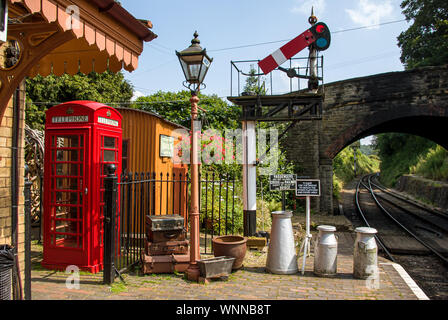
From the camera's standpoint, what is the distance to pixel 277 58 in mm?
10133

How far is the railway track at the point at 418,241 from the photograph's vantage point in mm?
7859

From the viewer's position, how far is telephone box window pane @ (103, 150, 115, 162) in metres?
5.86

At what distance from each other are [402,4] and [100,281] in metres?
38.9

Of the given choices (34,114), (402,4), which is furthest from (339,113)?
(402,4)

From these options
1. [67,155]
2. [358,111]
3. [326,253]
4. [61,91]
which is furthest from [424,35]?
[67,155]

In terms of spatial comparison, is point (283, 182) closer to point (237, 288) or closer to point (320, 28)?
point (237, 288)

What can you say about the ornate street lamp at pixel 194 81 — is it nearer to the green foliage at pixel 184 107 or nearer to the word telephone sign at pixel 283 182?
the word telephone sign at pixel 283 182

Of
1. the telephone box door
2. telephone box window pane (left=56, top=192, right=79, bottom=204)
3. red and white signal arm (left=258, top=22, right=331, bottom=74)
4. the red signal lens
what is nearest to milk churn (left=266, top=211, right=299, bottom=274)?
the telephone box door

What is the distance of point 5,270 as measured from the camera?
3.34m

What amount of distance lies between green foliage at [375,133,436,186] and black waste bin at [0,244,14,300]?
35.9m

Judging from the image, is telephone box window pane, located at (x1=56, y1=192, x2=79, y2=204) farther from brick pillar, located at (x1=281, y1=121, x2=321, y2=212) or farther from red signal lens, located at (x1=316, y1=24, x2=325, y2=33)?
brick pillar, located at (x1=281, y1=121, x2=321, y2=212)

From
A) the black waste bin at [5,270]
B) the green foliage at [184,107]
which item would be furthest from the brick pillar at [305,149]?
the black waste bin at [5,270]

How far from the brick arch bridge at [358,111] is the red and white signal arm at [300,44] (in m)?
6.13

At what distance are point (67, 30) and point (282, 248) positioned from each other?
15.8 ft
